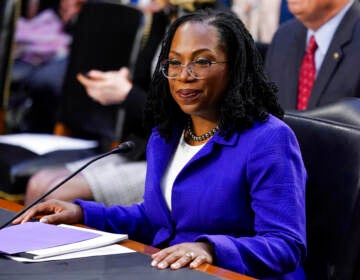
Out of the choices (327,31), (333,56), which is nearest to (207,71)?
(333,56)

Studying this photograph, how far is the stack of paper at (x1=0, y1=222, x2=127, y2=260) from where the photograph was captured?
178 centimetres

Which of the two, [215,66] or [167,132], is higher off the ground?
[215,66]

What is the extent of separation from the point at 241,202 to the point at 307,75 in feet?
4.63

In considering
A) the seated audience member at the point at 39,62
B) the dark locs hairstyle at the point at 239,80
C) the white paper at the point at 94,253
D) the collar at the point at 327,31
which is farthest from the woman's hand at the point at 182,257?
the seated audience member at the point at 39,62

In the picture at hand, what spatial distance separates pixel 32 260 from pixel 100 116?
6.69ft

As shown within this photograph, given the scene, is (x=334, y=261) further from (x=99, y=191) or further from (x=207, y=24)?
(x=99, y=191)

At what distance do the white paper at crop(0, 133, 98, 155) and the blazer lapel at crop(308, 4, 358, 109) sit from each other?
3.51 ft

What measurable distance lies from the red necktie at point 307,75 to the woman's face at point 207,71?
1232 mm

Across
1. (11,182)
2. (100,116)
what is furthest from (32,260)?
(100,116)

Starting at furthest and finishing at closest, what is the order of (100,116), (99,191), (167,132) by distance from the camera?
(100,116), (99,191), (167,132)

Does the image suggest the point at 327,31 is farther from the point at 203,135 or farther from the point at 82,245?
the point at 82,245

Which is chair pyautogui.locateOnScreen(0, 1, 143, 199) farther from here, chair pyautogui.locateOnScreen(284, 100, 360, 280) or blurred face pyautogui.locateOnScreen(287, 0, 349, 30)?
chair pyautogui.locateOnScreen(284, 100, 360, 280)

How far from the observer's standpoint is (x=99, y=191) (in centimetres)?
318

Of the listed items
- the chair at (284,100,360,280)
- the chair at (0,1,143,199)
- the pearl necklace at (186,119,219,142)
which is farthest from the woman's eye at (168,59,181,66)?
the chair at (0,1,143,199)
